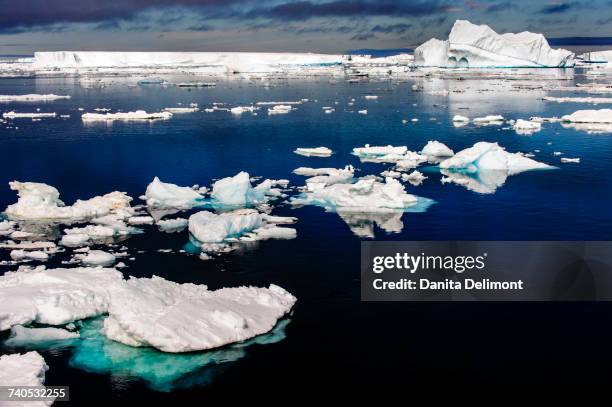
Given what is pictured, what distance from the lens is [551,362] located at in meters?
13.1

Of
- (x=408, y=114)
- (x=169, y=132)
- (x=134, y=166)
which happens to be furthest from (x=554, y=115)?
(x=134, y=166)

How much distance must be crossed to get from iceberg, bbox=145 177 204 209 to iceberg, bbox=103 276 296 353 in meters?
8.63

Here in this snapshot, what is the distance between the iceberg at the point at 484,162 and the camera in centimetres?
2991

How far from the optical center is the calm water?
1276cm

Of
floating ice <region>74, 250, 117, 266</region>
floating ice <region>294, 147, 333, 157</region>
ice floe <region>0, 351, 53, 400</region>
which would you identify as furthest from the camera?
floating ice <region>294, 147, 333, 157</region>

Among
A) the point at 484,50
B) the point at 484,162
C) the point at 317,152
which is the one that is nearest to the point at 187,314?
the point at 484,162

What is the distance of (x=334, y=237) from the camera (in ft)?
66.3

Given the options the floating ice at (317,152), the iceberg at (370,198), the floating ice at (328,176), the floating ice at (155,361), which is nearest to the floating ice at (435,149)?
the floating ice at (317,152)

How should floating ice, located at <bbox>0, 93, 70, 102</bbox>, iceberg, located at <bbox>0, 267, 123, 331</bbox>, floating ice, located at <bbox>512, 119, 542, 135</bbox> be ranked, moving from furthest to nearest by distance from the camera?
floating ice, located at <bbox>0, 93, 70, 102</bbox>
floating ice, located at <bbox>512, 119, 542, 135</bbox>
iceberg, located at <bbox>0, 267, 123, 331</bbox>

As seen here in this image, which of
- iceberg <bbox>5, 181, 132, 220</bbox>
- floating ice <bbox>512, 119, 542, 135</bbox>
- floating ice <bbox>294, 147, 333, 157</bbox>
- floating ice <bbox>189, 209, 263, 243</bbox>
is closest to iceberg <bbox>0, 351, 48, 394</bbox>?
floating ice <bbox>189, 209, 263, 243</bbox>

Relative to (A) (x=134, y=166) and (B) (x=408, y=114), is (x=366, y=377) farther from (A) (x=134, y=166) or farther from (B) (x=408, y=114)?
(B) (x=408, y=114)

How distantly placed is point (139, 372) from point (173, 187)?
12852mm

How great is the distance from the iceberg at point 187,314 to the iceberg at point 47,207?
26.6ft

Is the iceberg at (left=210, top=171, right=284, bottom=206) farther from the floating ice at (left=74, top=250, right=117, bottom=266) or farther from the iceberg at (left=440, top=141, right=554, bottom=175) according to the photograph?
the iceberg at (left=440, top=141, right=554, bottom=175)
